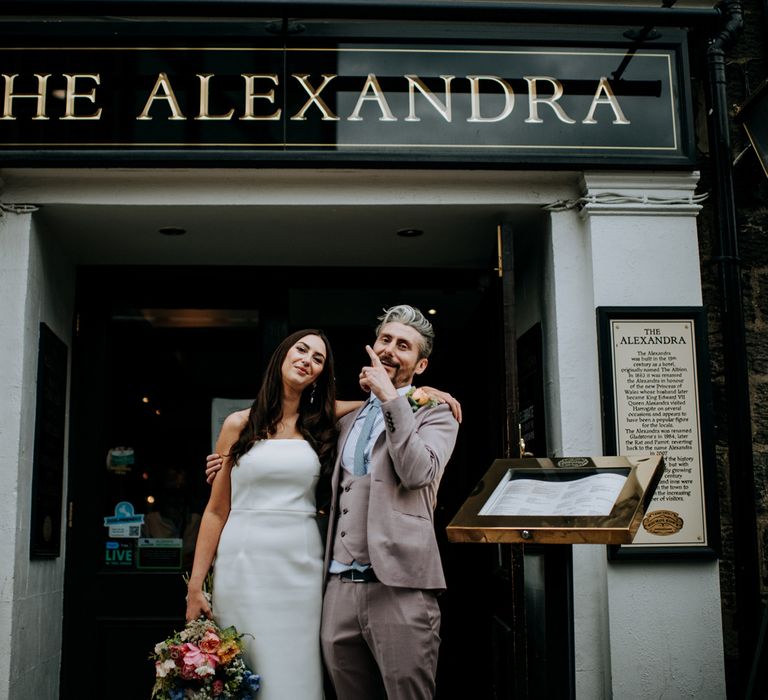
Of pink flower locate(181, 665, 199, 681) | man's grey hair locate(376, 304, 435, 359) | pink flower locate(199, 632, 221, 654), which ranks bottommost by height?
pink flower locate(181, 665, 199, 681)

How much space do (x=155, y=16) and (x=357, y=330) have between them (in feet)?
8.58

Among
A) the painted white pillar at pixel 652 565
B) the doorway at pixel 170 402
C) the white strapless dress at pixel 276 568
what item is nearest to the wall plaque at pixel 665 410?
the painted white pillar at pixel 652 565

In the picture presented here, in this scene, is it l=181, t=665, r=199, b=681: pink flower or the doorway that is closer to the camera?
l=181, t=665, r=199, b=681: pink flower

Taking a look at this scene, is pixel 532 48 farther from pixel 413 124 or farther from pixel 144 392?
pixel 144 392

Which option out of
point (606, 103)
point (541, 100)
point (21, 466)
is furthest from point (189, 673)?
point (606, 103)

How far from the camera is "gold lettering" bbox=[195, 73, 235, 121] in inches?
209


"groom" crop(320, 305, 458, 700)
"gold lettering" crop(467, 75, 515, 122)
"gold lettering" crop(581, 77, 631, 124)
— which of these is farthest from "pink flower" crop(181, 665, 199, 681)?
"gold lettering" crop(581, 77, 631, 124)

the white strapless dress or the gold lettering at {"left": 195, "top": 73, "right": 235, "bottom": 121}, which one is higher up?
the gold lettering at {"left": 195, "top": 73, "right": 235, "bottom": 121}

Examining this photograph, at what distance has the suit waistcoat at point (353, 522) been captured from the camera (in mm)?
3930

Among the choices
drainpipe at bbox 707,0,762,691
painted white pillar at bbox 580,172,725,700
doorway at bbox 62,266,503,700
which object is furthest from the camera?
doorway at bbox 62,266,503,700

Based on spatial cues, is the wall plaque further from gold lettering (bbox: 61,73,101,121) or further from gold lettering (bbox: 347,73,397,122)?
gold lettering (bbox: 61,73,101,121)

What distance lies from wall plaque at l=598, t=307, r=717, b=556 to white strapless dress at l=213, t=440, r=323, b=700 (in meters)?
1.73

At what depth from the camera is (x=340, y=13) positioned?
514 centimetres

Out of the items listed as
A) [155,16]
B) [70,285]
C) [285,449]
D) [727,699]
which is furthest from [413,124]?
[727,699]
